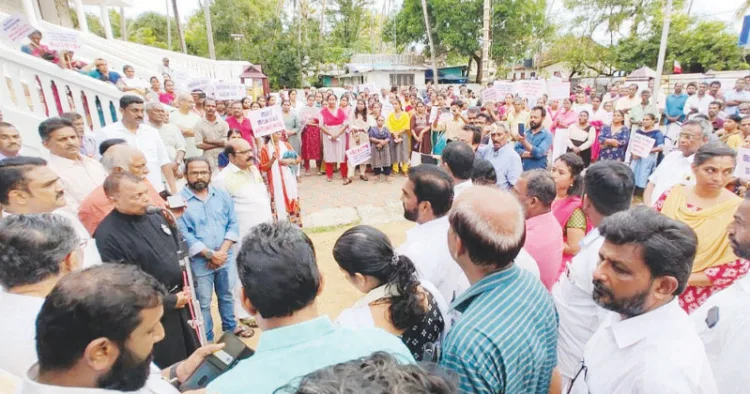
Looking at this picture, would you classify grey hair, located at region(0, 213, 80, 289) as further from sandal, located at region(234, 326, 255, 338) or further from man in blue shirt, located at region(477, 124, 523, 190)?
man in blue shirt, located at region(477, 124, 523, 190)

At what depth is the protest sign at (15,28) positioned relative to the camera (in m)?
5.52

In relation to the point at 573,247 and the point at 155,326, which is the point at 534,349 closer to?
the point at 155,326

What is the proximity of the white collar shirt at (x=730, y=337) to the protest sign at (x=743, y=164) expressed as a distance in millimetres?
2295

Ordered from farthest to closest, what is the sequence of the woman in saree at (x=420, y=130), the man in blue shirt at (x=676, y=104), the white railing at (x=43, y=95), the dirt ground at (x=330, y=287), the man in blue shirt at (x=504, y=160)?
the man in blue shirt at (x=676, y=104) < the woman in saree at (x=420, y=130) < the white railing at (x=43, y=95) < the man in blue shirt at (x=504, y=160) < the dirt ground at (x=330, y=287)

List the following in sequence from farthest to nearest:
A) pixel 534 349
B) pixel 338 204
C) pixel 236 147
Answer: pixel 338 204, pixel 236 147, pixel 534 349

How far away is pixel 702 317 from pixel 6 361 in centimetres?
282

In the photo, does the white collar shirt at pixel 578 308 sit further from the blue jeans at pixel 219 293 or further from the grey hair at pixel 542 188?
the blue jeans at pixel 219 293

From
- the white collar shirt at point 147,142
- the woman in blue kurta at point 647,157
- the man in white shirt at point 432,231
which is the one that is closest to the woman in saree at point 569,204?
the man in white shirt at point 432,231

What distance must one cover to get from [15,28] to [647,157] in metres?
9.76

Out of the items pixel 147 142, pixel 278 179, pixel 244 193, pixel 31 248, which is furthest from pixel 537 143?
pixel 31 248

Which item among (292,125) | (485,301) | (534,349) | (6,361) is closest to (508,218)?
(485,301)

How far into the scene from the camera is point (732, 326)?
5.16 ft

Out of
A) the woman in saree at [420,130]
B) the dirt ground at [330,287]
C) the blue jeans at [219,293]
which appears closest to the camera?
the blue jeans at [219,293]

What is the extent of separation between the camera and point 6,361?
153 cm
